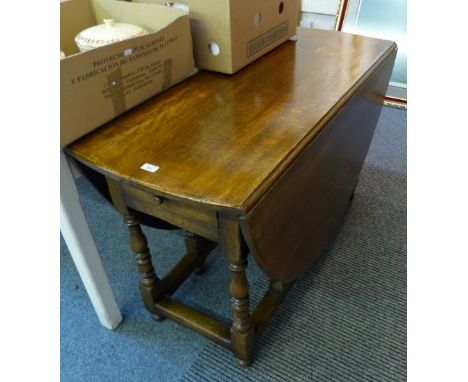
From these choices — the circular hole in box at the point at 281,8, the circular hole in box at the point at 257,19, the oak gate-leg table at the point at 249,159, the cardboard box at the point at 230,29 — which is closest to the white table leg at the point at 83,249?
the oak gate-leg table at the point at 249,159

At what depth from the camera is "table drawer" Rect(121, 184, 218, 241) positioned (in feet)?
2.58

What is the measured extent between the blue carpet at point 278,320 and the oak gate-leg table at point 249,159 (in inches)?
3.6

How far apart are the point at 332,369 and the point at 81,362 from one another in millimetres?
769

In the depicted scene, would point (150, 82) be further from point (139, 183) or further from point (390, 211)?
point (390, 211)

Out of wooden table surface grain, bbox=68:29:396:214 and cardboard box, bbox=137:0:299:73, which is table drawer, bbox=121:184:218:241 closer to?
wooden table surface grain, bbox=68:29:396:214

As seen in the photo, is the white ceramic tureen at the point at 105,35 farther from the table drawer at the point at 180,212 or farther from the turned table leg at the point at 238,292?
the turned table leg at the point at 238,292

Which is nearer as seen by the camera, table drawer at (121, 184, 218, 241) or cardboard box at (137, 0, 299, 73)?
table drawer at (121, 184, 218, 241)

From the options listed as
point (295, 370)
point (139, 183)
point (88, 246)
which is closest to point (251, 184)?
point (139, 183)

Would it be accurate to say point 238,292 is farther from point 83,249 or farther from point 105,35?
point 105,35

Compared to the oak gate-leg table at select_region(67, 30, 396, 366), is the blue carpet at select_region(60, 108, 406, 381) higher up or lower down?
lower down

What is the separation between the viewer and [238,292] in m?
0.95

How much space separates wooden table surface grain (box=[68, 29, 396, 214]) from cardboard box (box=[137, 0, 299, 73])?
1.6 inches

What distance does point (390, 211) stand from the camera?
5.60 ft

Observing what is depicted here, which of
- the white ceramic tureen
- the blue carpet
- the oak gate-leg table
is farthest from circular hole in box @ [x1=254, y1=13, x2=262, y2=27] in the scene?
the blue carpet
